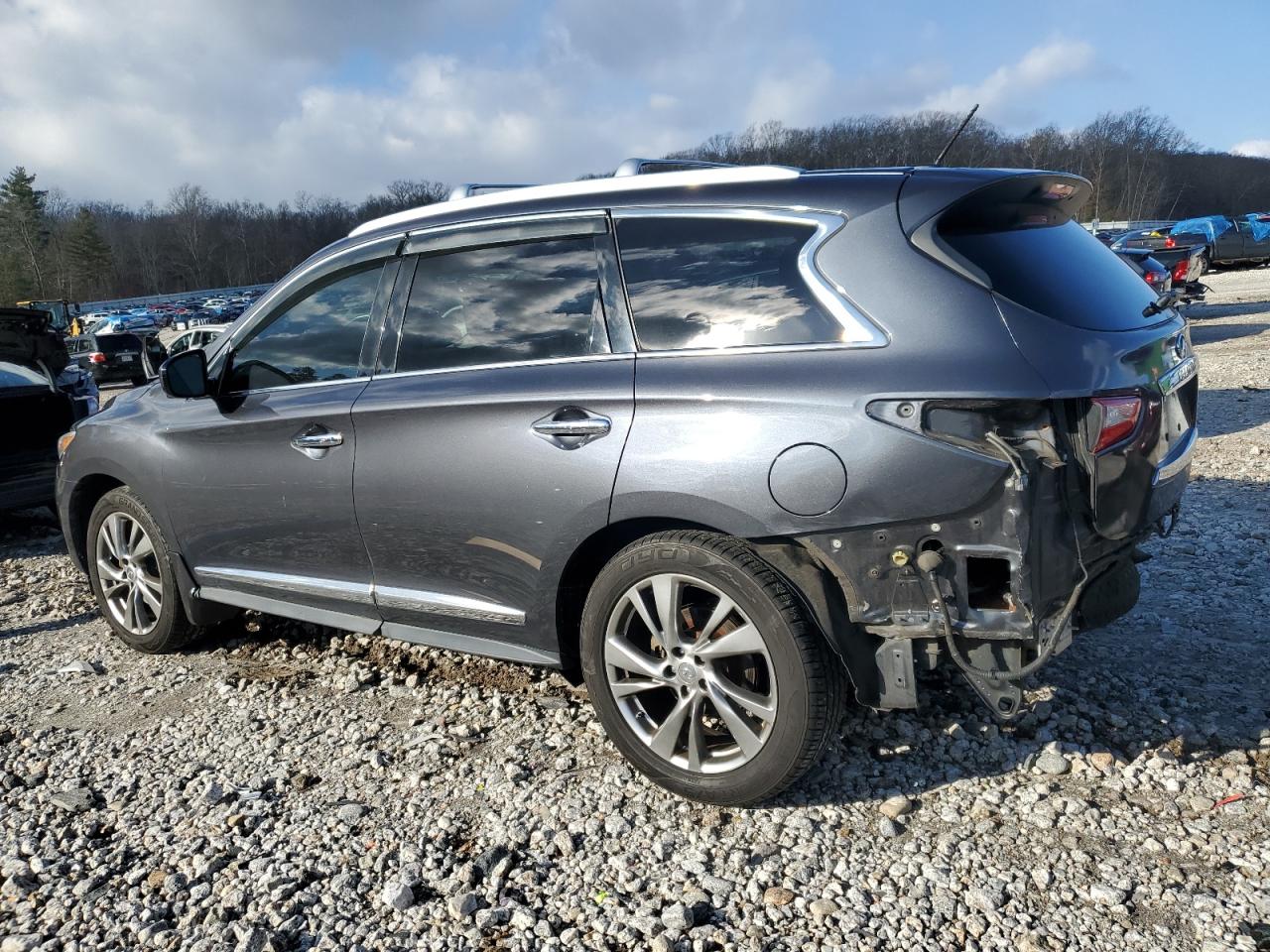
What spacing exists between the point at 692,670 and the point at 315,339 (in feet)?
6.95

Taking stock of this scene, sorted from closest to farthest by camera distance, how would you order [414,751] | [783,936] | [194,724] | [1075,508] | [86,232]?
1. [783,936]
2. [1075,508]
3. [414,751]
4. [194,724]
5. [86,232]

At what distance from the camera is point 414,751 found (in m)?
3.46

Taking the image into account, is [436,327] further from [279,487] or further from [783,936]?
[783,936]

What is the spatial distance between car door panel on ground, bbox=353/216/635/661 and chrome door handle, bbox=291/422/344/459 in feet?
0.43

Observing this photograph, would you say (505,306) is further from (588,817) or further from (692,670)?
(588,817)

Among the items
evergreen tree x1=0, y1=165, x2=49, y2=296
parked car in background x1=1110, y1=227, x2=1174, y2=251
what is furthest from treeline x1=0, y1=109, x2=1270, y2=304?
parked car in background x1=1110, y1=227, x2=1174, y2=251

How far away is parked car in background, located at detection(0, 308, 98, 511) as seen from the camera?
6934mm

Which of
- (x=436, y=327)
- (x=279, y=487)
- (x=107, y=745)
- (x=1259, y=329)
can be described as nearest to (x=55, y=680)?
(x=107, y=745)

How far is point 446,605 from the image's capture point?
11.2 ft


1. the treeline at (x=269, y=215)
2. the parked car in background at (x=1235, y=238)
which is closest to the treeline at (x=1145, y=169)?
the treeline at (x=269, y=215)

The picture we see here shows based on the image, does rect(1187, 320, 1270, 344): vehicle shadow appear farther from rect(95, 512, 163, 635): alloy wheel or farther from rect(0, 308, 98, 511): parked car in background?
rect(95, 512, 163, 635): alloy wheel

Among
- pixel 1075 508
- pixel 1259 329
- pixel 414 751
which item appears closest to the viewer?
pixel 1075 508

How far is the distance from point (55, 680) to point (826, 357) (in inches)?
153

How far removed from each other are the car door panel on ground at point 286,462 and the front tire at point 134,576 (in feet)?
0.86
